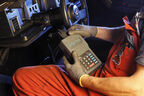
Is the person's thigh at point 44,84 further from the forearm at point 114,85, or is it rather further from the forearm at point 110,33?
the forearm at point 110,33

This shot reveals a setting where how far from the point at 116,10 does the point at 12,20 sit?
3.20 ft

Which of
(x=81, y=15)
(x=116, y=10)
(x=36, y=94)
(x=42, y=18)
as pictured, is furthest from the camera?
(x=116, y=10)

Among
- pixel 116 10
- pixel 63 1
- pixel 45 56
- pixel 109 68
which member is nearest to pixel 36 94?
pixel 109 68

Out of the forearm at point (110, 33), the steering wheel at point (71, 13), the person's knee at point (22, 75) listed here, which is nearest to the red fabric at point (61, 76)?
the person's knee at point (22, 75)

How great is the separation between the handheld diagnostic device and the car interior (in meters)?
0.06

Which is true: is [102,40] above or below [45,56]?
above

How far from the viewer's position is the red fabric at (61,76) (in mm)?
837

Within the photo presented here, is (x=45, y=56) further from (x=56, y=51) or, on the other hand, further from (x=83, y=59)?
(x=83, y=59)

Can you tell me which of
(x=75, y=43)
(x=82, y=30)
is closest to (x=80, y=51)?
(x=75, y=43)

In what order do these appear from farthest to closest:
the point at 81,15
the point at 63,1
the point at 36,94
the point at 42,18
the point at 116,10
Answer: the point at 116,10, the point at 81,15, the point at 42,18, the point at 63,1, the point at 36,94

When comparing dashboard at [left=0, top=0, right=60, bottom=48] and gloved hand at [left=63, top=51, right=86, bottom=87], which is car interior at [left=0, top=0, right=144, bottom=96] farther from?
gloved hand at [left=63, top=51, right=86, bottom=87]

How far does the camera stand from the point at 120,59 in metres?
0.86

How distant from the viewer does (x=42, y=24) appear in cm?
104

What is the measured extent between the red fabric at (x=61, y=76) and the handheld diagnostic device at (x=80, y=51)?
7 centimetres
